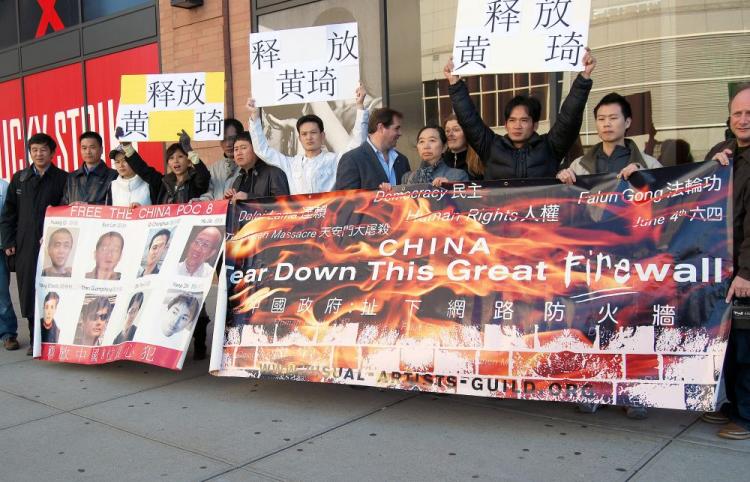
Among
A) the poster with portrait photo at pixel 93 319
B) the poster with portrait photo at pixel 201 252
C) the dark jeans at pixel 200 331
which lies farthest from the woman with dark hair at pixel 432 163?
the poster with portrait photo at pixel 93 319

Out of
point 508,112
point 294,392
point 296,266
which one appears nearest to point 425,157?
point 508,112

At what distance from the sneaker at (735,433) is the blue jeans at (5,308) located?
224 inches

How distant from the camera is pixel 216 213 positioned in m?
4.68

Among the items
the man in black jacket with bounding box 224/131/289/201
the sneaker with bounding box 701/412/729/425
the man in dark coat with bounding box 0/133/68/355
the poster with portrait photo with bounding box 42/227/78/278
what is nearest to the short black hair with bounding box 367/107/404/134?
the man in black jacket with bounding box 224/131/289/201

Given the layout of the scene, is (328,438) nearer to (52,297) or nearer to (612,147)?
(612,147)

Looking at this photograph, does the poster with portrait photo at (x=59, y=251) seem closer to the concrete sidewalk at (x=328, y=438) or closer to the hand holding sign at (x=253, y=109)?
the concrete sidewalk at (x=328, y=438)

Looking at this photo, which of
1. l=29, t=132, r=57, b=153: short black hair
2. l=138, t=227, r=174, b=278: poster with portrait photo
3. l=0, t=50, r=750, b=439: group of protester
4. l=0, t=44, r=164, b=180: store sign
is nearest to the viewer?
l=0, t=50, r=750, b=439: group of protester

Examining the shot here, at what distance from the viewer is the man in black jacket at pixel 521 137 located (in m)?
4.19

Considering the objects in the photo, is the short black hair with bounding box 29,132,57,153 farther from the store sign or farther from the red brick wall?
the store sign

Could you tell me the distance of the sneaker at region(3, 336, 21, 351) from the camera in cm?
598

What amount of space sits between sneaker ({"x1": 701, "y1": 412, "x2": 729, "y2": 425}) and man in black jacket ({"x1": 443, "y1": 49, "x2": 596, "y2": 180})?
5.44 ft

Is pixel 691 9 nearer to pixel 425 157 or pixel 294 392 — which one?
pixel 425 157

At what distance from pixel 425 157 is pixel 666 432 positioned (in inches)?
86.0

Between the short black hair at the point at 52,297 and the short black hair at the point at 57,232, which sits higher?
the short black hair at the point at 57,232
